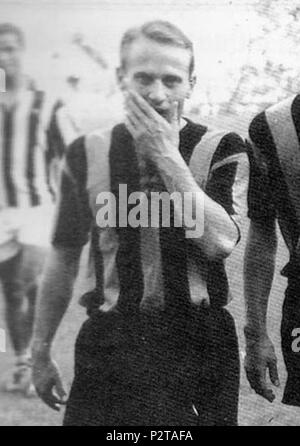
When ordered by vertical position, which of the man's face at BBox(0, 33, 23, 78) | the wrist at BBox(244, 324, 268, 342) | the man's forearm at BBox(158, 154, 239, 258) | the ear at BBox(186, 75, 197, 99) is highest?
the man's face at BBox(0, 33, 23, 78)

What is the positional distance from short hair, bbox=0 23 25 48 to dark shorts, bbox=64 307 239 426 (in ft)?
2.81

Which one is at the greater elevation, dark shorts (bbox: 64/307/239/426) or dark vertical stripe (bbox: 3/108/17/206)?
dark vertical stripe (bbox: 3/108/17/206)

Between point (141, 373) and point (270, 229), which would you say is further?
point (270, 229)

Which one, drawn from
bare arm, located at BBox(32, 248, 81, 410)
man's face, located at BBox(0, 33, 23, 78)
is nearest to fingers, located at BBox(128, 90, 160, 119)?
man's face, located at BBox(0, 33, 23, 78)

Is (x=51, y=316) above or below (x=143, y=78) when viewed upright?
below

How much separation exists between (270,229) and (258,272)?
142 mm

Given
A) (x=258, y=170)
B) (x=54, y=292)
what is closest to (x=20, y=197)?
(x=54, y=292)

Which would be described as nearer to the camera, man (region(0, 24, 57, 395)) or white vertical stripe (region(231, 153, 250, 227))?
man (region(0, 24, 57, 395))

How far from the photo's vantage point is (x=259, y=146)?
2.72 metres

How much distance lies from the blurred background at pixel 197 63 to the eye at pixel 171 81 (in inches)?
2.6

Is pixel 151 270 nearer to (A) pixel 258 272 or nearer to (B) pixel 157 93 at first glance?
(A) pixel 258 272

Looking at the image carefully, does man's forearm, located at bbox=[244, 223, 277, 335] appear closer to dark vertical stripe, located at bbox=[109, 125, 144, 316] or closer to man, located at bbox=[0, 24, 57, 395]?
dark vertical stripe, located at bbox=[109, 125, 144, 316]

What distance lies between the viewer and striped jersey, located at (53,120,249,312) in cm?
263

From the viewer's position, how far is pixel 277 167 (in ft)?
8.95
